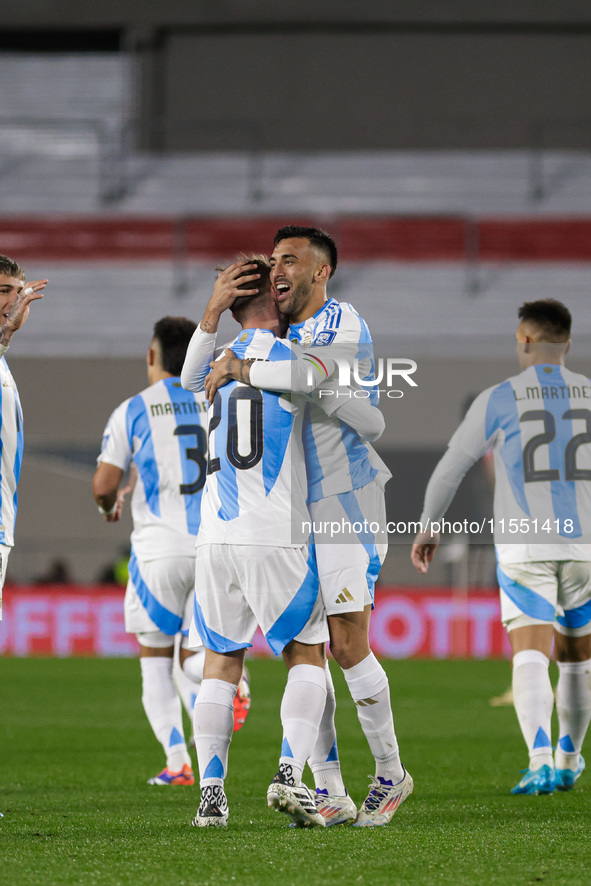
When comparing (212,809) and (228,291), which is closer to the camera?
(212,809)

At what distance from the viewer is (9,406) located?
15.0 feet

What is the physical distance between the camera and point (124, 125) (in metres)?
20.0

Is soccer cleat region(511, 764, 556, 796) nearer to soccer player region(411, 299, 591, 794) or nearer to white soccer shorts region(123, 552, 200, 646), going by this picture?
soccer player region(411, 299, 591, 794)

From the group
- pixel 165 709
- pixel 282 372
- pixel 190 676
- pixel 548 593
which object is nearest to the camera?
pixel 282 372

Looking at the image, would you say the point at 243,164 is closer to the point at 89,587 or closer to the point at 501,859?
the point at 89,587

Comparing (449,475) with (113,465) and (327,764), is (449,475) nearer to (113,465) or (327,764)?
(327,764)

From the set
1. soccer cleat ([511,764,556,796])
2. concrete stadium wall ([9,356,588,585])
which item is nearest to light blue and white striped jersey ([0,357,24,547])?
soccer cleat ([511,764,556,796])

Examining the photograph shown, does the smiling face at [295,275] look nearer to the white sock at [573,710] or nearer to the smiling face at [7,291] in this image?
the smiling face at [7,291]

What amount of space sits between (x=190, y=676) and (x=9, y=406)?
5.68ft

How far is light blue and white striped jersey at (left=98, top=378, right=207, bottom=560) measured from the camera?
18.4ft

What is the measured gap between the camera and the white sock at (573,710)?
4.94 meters

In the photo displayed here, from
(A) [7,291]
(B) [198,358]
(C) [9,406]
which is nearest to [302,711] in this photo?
(B) [198,358]

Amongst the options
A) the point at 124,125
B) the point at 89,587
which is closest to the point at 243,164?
the point at 124,125

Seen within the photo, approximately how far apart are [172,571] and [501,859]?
2.59m
